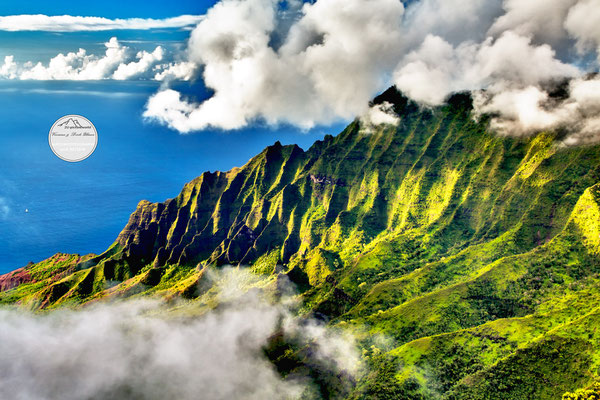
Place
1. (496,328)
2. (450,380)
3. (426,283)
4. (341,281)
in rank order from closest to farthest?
(450,380) → (496,328) → (426,283) → (341,281)

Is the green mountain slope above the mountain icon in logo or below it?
below

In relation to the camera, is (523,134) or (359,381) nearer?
(359,381)

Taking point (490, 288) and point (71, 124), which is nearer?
point (71, 124)

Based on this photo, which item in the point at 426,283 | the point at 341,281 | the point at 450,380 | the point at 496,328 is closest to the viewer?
the point at 450,380

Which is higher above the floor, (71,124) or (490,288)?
(71,124)

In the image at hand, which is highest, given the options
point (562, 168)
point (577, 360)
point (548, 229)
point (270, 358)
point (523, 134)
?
point (523, 134)

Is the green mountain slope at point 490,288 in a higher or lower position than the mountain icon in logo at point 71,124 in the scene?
lower

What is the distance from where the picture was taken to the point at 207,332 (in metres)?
152

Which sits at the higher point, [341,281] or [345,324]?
[341,281]

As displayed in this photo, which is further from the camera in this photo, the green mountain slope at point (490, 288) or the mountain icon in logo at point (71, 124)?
the green mountain slope at point (490, 288)

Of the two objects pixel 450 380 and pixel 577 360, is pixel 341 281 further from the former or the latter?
pixel 577 360

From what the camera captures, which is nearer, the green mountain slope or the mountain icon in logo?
the mountain icon in logo

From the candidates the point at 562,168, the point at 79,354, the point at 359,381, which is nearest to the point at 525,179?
the point at 562,168

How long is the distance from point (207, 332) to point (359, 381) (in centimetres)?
6667
